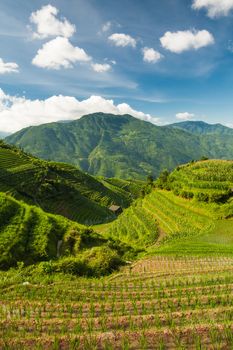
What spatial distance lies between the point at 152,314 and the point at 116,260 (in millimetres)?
10704

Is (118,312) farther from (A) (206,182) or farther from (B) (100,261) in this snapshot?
(A) (206,182)

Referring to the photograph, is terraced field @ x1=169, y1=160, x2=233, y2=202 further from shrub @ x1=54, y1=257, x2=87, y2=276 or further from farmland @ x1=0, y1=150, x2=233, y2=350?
shrub @ x1=54, y1=257, x2=87, y2=276

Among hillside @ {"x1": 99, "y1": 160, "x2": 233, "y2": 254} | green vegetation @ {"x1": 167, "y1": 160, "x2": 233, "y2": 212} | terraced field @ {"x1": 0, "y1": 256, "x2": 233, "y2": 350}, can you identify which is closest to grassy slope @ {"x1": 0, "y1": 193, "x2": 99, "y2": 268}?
terraced field @ {"x1": 0, "y1": 256, "x2": 233, "y2": 350}

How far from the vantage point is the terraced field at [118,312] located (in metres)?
12.1

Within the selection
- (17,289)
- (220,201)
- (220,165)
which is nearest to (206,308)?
(17,289)

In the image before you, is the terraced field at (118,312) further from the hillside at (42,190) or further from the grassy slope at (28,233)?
the hillside at (42,190)

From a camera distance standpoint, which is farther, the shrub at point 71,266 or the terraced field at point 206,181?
the terraced field at point 206,181

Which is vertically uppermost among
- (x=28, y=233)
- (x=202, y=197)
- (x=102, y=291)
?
(x=28, y=233)

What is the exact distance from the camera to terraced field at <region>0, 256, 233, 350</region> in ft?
39.6

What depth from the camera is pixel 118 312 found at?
14820 millimetres

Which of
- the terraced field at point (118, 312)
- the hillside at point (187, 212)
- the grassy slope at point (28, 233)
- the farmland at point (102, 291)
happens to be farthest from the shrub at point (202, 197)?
the terraced field at point (118, 312)

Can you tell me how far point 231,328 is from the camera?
41.2ft

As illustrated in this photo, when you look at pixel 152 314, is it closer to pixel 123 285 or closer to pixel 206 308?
pixel 206 308

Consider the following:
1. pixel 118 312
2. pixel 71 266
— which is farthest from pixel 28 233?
pixel 118 312
